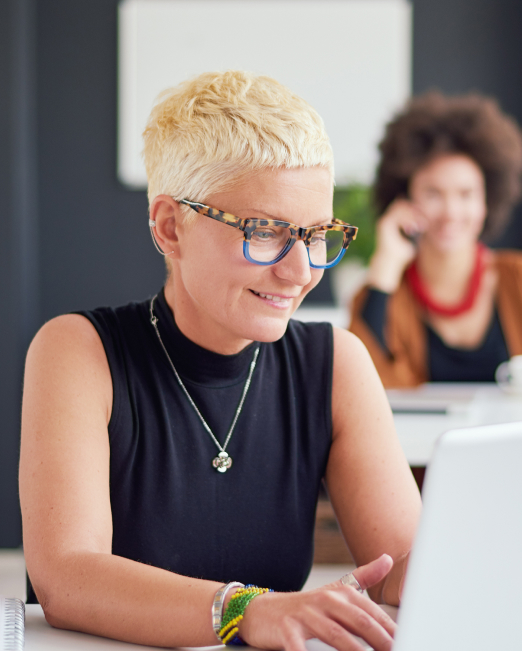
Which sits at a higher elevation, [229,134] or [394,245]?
[229,134]

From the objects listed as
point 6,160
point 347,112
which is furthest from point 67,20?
point 347,112

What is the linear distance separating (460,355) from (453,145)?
889 millimetres

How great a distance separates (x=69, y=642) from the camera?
826mm

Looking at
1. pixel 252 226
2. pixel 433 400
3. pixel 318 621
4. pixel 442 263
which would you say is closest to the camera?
pixel 318 621

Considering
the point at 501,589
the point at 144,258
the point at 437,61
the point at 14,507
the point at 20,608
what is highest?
the point at 437,61

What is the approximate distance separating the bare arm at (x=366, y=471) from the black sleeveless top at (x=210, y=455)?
0.03 metres

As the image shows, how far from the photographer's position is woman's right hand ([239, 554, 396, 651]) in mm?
741

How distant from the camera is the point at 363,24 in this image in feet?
14.2

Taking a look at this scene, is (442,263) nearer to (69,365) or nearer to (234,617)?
(69,365)

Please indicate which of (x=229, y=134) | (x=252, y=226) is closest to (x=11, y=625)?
(x=252, y=226)

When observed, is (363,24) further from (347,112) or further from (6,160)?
(6,160)

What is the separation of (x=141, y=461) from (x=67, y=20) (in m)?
3.75

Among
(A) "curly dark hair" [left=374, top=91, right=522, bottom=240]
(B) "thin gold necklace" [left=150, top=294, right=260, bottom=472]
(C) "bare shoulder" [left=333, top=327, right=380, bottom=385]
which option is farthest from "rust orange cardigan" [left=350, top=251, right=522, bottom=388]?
(B) "thin gold necklace" [left=150, top=294, right=260, bottom=472]

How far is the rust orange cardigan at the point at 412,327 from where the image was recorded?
2.92 metres
